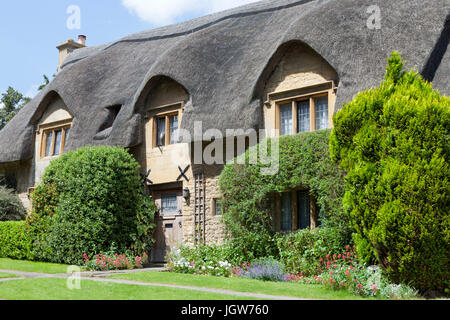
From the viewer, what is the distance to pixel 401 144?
8.39 metres

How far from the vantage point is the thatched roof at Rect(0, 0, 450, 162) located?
1119 cm

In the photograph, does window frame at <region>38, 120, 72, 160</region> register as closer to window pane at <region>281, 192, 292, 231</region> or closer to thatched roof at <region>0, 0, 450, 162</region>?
thatched roof at <region>0, 0, 450, 162</region>

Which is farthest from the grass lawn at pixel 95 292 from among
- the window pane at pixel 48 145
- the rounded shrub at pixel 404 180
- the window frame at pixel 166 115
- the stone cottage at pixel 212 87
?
the window pane at pixel 48 145

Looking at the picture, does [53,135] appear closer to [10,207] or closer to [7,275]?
[10,207]

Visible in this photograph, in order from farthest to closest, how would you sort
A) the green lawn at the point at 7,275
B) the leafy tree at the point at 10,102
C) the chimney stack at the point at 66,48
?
the leafy tree at the point at 10,102 < the chimney stack at the point at 66,48 < the green lawn at the point at 7,275

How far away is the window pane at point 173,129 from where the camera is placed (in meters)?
14.9

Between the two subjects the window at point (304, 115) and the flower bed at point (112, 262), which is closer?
the window at point (304, 115)

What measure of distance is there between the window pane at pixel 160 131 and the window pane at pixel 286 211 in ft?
15.4

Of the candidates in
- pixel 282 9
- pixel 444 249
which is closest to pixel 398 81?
pixel 444 249

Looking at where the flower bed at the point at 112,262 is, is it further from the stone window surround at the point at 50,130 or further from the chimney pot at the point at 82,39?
the chimney pot at the point at 82,39

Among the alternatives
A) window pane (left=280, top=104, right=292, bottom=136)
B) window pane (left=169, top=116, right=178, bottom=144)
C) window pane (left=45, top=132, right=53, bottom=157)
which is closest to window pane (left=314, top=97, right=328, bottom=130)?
window pane (left=280, top=104, right=292, bottom=136)

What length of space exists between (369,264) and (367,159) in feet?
7.48

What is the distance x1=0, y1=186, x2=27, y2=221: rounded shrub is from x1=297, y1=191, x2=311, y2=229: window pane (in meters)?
11.2

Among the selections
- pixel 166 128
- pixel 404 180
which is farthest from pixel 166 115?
pixel 404 180
